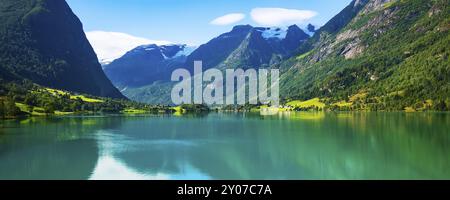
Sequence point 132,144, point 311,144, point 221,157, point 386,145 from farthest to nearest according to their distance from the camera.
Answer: point 132,144, point 311,144, point 386,145, point 221,157

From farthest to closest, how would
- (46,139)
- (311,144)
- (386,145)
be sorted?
1. (46,139)
2. (311,144)
3. (386,145)

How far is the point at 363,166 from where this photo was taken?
50656 millimetres

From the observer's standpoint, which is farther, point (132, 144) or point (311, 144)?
point (132, 144)

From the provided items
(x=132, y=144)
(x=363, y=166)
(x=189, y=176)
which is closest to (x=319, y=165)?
(x=363, y=166)

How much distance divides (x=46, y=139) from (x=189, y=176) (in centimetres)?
4803

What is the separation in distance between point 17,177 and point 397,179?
1434 inches

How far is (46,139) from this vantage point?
85.2 m

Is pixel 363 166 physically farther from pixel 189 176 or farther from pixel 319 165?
pixel 189 176

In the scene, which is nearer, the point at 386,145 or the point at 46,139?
the point at 386,145
